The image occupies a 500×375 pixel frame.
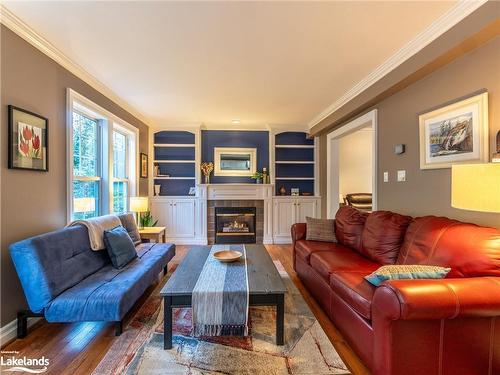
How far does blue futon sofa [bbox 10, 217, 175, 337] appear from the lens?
1.84m

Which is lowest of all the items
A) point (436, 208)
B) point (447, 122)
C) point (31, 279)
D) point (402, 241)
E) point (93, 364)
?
point (93, 364)

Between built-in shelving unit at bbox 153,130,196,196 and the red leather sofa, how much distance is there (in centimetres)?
385

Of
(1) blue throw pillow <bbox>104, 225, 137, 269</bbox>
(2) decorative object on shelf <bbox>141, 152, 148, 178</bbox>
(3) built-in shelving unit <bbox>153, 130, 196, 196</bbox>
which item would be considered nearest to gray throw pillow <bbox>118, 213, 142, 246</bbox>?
(1) blue throw pillow <bbox>104, 225, 137, 269</bbox>

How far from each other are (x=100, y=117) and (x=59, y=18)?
159 cm

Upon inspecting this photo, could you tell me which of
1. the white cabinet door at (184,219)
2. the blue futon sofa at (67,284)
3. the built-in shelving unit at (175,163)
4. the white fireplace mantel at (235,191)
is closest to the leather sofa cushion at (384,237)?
the blue futon sofa at (67,284)

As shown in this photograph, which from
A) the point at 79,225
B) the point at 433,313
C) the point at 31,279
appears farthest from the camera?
the point at 79,225

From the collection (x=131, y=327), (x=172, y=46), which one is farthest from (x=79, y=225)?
(x=172, y=46)

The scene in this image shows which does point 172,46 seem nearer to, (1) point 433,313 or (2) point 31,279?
(2) point 31,279

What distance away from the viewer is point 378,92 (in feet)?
9.46

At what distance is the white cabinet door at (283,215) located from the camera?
525 cm

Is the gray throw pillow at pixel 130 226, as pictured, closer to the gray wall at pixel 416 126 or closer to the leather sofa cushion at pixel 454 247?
the leather sofa cushion at pixel 454 247

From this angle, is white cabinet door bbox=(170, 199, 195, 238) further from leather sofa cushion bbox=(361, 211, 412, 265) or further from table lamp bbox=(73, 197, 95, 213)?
leather sofa cushion bbox=(361, 211, 412, 265)

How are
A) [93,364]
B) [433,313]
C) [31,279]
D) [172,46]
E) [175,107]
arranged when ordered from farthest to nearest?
[175,107] → [172,46] → [31,279] → [93,364] → [433,313]

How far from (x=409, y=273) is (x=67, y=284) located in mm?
2468
